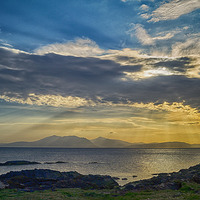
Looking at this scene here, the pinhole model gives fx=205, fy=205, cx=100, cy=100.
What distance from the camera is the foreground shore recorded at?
112 ft

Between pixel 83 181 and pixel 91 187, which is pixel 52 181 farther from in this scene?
pixel 91 187

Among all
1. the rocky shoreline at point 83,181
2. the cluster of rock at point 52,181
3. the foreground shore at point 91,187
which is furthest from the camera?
the cluster of rock at point 52,181

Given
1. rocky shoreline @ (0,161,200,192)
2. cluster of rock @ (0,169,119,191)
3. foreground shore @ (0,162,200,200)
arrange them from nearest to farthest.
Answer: foreground shore @ (0,162,200,200) → rocky shoreline @ (0,161,200,192) → cluster of rock @ (0,169,119,191)

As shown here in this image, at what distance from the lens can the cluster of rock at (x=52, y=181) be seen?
5250 centimetres

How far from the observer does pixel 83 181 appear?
185ft

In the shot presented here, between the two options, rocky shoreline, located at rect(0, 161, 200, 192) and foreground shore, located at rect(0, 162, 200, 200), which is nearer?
foreground shore, located at rect(0, 162, 200, 200)

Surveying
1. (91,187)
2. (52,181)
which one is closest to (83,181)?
(91,187)

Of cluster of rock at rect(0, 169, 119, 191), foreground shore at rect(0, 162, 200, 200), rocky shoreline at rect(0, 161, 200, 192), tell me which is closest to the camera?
foreground shore at rect(0, 162, 200, 200)

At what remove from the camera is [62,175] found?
2842 inches

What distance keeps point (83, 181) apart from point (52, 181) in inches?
532

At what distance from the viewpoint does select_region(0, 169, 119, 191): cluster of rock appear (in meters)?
52.5

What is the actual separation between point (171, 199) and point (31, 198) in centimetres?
2151

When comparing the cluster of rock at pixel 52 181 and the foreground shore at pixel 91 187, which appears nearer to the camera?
the foreground shore at pixel 91 187

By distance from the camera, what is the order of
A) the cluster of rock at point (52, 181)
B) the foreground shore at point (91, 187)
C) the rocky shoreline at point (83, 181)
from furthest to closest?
the cluster of rock at point (52, 181) → the rocky shoreline at point (83, 181) → the foreground shore at point (91, 187)
